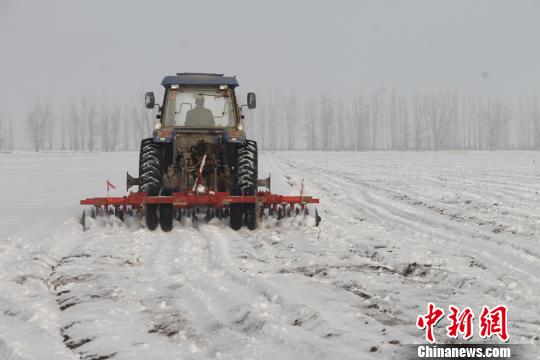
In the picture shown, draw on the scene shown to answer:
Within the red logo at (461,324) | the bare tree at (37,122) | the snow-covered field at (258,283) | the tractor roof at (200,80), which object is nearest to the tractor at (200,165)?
the tractor roof at (200,80)

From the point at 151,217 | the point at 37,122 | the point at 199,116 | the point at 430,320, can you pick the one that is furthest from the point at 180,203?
the point at 37,122

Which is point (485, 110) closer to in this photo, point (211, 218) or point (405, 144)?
point (405, 144)

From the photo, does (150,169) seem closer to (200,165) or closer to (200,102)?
(200,165)

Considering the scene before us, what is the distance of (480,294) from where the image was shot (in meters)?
4.12

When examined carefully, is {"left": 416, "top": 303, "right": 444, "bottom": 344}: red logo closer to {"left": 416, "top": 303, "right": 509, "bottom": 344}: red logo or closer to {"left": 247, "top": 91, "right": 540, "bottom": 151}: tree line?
{"left": 416, "top": 303, "right": 509, "bottom": 344}: red logo

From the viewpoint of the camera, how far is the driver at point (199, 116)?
905cm

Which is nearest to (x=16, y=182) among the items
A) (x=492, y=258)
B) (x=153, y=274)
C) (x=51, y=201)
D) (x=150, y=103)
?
(x=51, y=201)

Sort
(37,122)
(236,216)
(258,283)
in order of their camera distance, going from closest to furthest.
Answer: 1. (258,283)
2. (236,216)
3. (37,122)

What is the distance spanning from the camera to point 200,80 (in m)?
8.97

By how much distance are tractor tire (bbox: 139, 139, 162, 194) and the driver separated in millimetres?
733

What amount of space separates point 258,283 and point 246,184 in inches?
155

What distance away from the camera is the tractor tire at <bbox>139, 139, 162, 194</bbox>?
27.2 feet

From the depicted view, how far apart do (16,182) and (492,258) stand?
13.5 m

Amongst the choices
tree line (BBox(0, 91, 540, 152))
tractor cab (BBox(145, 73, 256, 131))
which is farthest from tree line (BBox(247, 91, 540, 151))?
tractor cab (BBox(145, 73, 256, 131))
